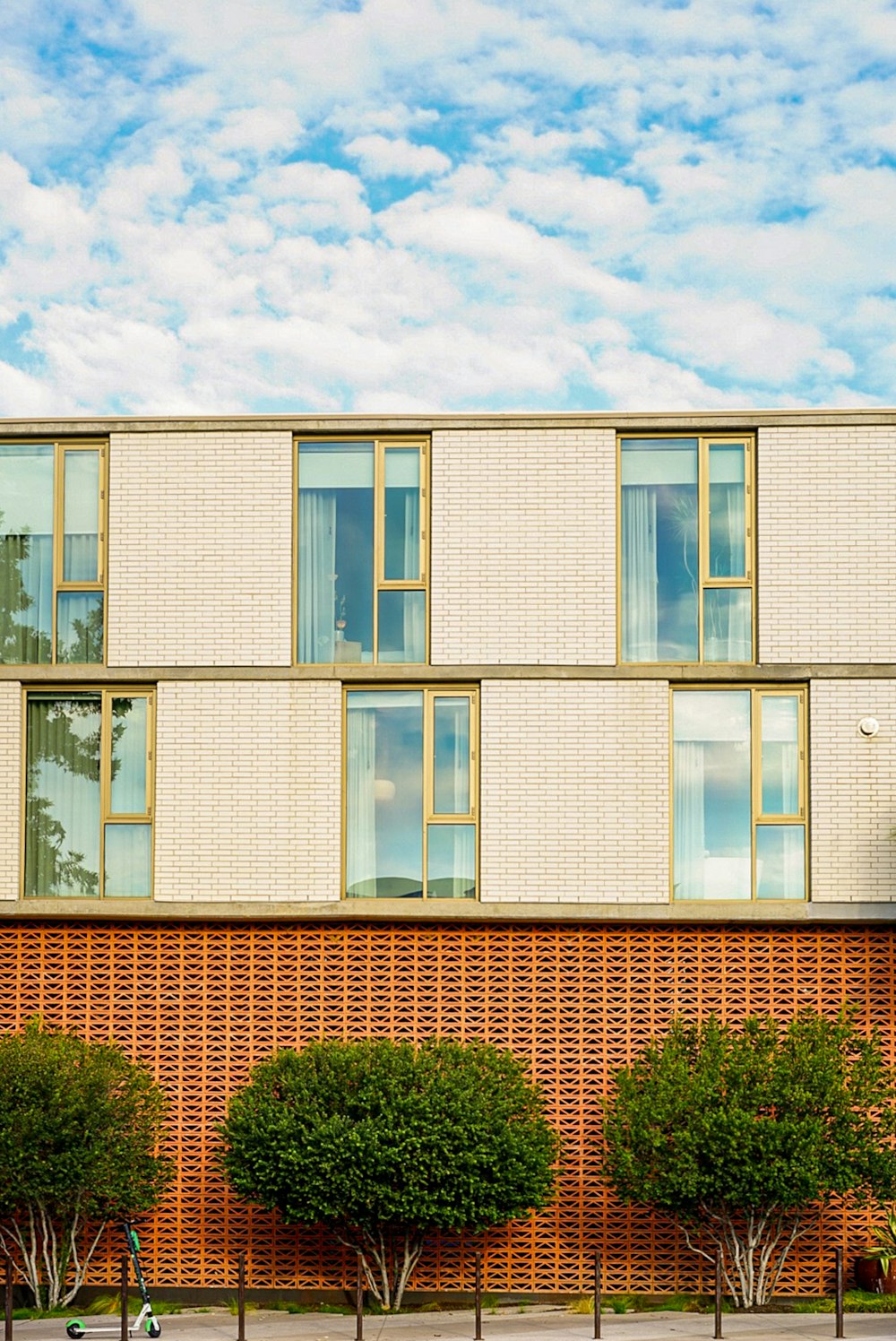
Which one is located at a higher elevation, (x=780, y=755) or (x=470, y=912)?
(x=780, y=755)

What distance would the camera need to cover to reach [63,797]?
1945 cm

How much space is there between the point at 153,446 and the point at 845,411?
821 cm

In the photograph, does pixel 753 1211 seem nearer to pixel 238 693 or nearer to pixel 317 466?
pixel 238 693

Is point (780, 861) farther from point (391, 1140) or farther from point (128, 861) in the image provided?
point (128, 861)

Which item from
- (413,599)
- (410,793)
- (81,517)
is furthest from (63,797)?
(413,599)

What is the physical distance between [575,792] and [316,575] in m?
3.98

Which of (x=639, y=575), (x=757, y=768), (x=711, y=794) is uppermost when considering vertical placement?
(x=639, y=575)

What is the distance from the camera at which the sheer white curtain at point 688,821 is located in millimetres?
18859

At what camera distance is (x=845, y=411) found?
19172 millimetres

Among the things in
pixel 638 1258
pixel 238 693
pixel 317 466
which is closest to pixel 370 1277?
pixel 638 1258

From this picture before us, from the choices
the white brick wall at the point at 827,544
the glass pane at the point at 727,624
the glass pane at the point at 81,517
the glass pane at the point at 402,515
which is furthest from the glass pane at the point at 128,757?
the white brick wall at the point at 827,544

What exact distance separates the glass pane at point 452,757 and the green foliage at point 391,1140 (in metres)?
2.77

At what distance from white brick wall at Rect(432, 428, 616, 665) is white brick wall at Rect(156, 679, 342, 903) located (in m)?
1.82

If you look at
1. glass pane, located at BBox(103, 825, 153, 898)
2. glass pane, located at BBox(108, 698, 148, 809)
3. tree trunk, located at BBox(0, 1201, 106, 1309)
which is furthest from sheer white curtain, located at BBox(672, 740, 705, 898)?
tree trunk, located at BBox(0, 1201, 106, 1309)
